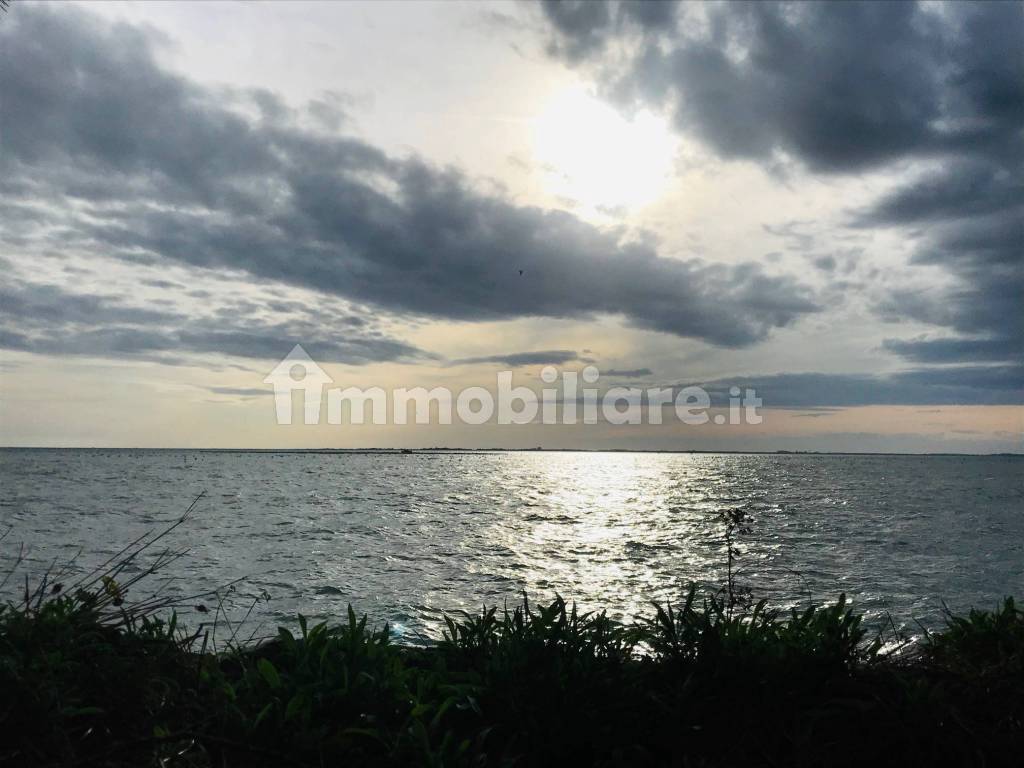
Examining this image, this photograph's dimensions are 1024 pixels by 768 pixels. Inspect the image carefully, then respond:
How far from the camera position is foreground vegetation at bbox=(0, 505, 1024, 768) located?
435 centimetres

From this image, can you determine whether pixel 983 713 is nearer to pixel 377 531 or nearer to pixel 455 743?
pixel 455 743

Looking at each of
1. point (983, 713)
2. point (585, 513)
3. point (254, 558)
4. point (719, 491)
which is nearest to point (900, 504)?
point (719, 491)

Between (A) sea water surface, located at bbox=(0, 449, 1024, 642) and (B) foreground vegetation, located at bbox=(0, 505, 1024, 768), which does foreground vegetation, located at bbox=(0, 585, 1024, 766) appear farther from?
(A) sea water surface, located at bbox=(0, 449, 1024, 642)

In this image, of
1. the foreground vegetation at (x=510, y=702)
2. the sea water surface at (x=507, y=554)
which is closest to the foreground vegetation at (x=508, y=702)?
the foreground vegetation at (x=510, y=702)

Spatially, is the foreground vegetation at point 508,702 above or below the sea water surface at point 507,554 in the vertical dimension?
above

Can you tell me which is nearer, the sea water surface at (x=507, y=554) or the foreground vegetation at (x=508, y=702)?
the foreground vegetation at (x=508, y=702)

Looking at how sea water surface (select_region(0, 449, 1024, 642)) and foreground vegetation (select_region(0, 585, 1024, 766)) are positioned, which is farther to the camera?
sea water surface (select_region(0, 449, 1024, 642))

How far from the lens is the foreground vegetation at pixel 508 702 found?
4.35 m

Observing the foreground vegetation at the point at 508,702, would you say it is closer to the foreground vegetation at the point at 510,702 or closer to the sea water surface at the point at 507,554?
the foreground vegetation at the point at 510,702

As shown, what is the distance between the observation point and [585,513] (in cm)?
5991

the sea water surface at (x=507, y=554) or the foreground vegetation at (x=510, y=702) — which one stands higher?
the foreground vegetation at (x=510, y=702)

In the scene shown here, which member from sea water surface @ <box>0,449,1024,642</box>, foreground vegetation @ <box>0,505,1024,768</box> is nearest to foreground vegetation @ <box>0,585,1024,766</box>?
foreground vegetation @ <box>0,505,1024,768</box>

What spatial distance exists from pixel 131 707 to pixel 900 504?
80625 millimetres

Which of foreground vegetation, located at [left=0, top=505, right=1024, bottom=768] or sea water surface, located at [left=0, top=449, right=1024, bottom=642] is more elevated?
foreground vegetation, located at [left=0, top=505, right=1024, bottom=768]
